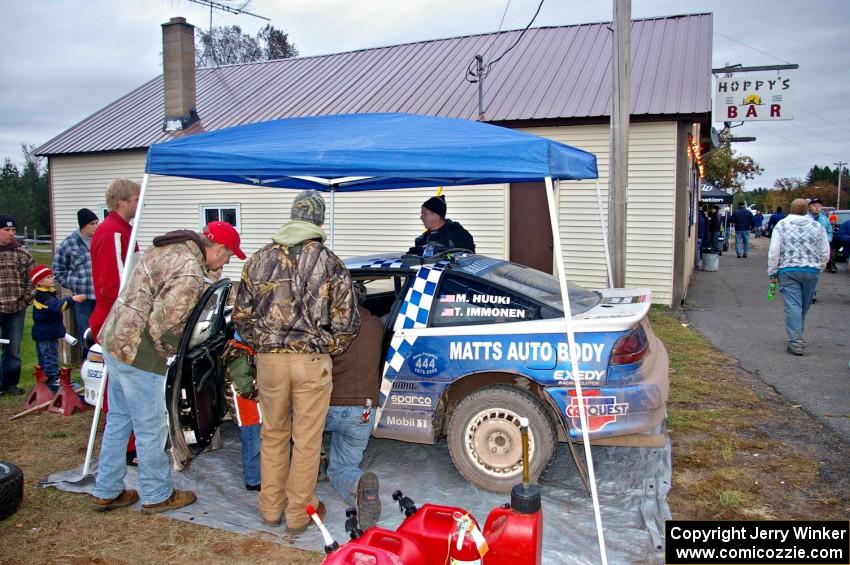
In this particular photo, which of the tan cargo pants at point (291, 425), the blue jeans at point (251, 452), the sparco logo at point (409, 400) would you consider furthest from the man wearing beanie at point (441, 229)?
the tan cargo pants at point (291, 425)

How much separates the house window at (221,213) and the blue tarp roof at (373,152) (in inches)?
430

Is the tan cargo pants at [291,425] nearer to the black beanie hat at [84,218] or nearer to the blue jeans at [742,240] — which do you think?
the black beanie hat at [84,218]

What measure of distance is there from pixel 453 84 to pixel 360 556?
1250 centimetres

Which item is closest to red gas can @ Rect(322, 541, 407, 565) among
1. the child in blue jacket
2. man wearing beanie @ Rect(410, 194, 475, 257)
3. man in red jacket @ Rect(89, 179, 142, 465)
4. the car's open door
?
the car's open door

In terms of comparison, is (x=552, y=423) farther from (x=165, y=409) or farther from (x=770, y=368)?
(x=770, y=368)

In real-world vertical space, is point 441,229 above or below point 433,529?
above

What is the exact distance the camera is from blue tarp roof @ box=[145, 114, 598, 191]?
3473mm

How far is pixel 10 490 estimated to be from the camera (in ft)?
12.3

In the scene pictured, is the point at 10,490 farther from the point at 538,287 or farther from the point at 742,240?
the point at 742,240

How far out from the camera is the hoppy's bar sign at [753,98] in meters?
13.2

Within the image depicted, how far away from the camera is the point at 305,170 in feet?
12.5

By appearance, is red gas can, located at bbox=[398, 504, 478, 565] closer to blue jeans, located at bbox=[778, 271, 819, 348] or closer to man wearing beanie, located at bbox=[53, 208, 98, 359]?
man wearing beanie, located at bbox=[53, 208, 98, 359]

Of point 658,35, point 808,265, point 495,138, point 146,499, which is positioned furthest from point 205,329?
point 658,35

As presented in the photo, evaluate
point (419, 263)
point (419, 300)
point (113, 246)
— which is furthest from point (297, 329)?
point (113, 246)
